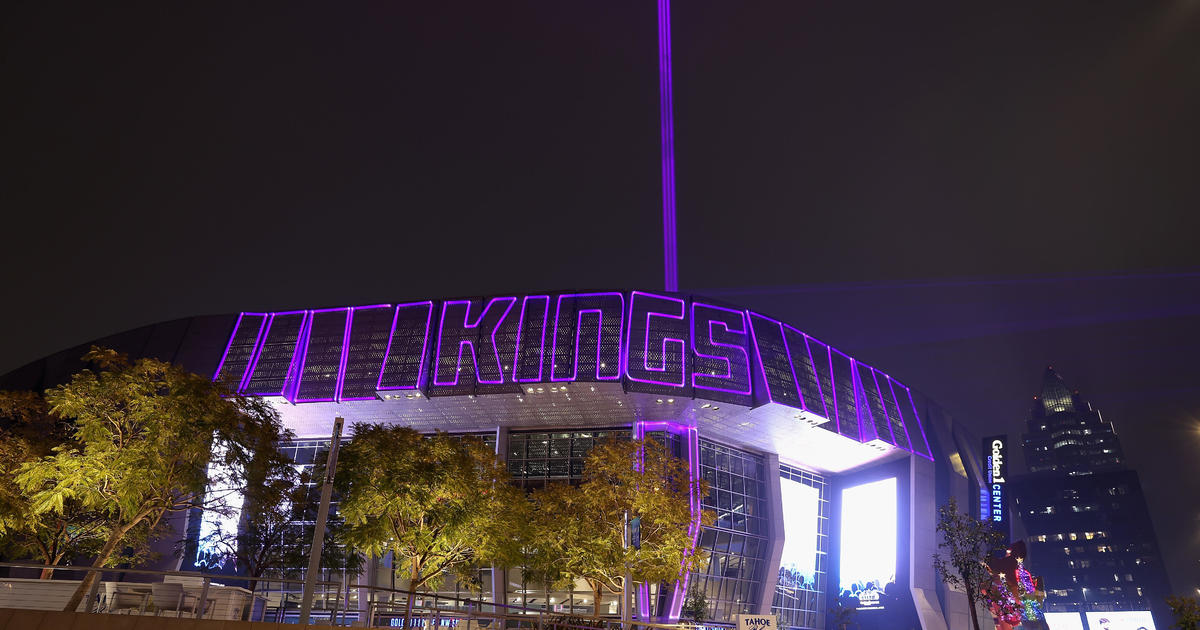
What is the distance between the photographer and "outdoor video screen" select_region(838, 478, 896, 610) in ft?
178

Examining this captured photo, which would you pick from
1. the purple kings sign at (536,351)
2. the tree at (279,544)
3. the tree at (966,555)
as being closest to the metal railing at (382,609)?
the tree at (279,544)

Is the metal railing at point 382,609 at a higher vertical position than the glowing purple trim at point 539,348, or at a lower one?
lower

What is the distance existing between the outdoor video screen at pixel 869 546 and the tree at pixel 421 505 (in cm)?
3368

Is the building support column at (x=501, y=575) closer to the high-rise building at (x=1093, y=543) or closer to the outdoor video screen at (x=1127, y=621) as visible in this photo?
the outdoor video screen at (x=1127, y=621)

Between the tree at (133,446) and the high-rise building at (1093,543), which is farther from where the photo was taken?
the high-rise building at (1093,543)

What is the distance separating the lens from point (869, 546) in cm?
5572

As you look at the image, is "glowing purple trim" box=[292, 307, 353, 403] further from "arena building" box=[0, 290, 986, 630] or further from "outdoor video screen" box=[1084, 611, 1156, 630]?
"outdoor video screen" box=[1084, 611, 1156, 630]

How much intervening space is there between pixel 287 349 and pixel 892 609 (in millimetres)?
44177

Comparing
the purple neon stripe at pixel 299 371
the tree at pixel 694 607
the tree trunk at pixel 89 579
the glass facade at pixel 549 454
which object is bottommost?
the tree at pixel 694 607

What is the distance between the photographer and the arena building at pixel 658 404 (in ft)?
143

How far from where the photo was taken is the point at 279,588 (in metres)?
47.4

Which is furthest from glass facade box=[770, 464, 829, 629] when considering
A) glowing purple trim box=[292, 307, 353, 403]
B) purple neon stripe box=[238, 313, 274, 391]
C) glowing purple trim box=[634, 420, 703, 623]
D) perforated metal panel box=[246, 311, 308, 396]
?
purple neon stripe box=[238, 313, 274, 391]

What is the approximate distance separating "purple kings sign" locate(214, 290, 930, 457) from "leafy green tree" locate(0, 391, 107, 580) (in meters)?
13.3

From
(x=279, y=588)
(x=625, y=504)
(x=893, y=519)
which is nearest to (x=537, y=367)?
(x=625, y=504)
